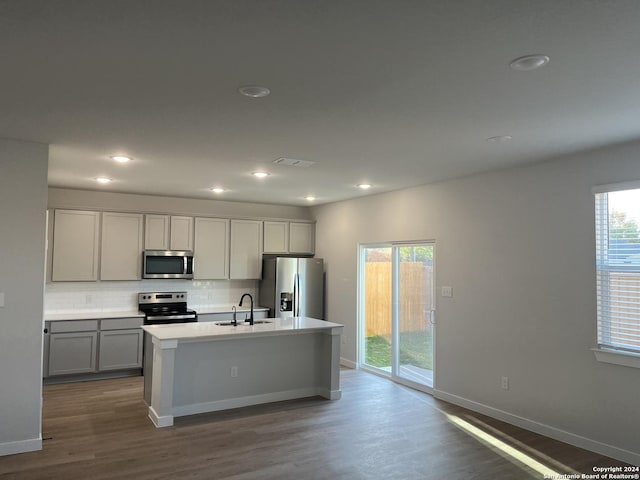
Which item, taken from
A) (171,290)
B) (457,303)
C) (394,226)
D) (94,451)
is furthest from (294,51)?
(171,290)

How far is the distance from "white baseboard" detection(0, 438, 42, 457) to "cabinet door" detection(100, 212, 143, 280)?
118 inches

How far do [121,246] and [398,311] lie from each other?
4.03m

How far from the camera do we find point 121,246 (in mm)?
6773

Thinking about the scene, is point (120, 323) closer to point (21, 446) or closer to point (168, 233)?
point (168, 233)

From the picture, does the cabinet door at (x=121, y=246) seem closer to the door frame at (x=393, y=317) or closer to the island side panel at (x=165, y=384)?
the island side panel at (x=165, y=384)

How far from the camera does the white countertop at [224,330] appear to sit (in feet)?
15.6

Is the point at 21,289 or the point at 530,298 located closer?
the point at 21,289

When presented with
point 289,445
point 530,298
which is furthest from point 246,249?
point 530,298

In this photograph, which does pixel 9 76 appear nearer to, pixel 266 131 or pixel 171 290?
pixel 266 131

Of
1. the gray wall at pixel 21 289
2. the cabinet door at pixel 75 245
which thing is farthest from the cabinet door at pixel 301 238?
the gray wall at pixel 21 289

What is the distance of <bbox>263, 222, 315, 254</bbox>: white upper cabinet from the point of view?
7918 mm

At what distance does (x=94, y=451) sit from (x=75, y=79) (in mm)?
2991

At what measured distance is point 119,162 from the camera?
15.9ft

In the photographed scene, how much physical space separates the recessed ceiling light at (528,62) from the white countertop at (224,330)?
12.0 feet
